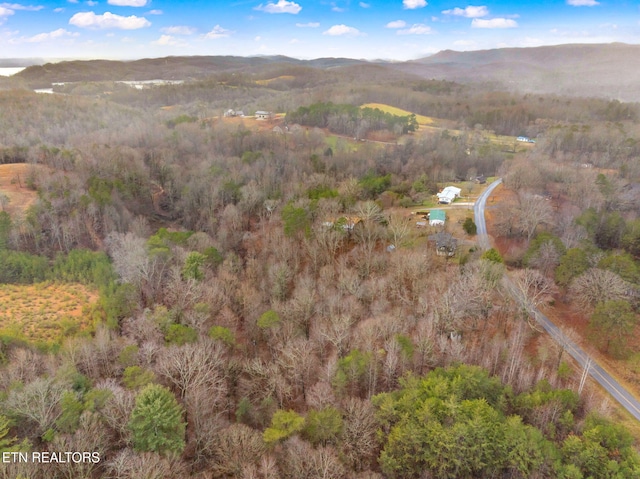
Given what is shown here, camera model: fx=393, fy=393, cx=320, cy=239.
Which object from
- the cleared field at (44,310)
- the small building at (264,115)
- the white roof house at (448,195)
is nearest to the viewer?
the cleared field at (44,310)

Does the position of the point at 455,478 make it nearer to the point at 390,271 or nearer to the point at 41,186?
the point at 390,271

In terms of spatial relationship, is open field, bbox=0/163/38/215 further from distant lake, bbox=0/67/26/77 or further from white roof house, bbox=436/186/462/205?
distant lake, bbox=0/67/26/77

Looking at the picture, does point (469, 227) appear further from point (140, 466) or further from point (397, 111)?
point (397, 111)

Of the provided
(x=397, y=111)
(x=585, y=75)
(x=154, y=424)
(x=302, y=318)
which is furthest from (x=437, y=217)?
(x=585, y=75)

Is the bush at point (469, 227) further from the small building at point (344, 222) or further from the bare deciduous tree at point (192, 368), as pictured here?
the bare deciduous tree at point (192, 368)

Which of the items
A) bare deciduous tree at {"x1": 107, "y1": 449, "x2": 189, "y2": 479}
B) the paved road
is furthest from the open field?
the paved road

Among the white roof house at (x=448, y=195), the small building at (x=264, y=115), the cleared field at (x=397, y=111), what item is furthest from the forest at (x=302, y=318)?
the cleared field at (x=397, y=111)
